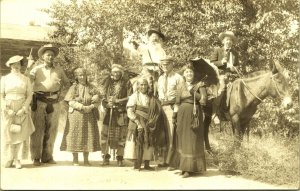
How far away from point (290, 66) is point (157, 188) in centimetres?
755

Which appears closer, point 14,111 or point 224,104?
point 14,111

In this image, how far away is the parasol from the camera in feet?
26.7

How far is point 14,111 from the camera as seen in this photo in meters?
7.45

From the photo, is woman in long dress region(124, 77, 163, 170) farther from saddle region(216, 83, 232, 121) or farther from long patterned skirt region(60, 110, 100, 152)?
saddle region(216, 83, 232, 121)

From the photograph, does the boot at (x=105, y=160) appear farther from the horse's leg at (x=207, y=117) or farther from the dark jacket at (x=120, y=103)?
the horse's leg at (x=207, y=117)

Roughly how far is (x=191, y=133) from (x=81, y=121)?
2405mm

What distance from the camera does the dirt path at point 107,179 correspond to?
6.18 metres

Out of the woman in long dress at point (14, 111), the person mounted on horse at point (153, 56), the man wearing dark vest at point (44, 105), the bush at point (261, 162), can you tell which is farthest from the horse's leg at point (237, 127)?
the woman in long dress at point (14, 111)

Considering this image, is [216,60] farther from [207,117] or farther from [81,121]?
[81,121]

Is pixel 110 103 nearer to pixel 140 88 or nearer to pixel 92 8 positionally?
pixel 140 88

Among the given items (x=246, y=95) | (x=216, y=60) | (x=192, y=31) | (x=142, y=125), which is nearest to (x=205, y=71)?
(x=216, y=60)

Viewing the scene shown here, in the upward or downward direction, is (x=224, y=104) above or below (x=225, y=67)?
below

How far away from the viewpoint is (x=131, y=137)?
7.64 meters

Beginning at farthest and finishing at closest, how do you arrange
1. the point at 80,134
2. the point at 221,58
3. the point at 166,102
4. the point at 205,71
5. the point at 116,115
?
the point at 221,58, the point at 116,115, the point at 205,71, the point at 166,102, the point at 80,134
